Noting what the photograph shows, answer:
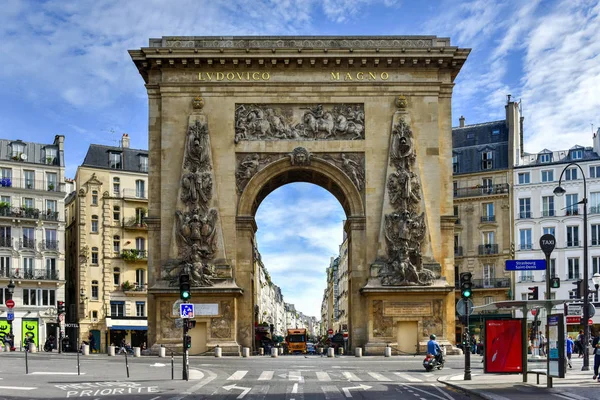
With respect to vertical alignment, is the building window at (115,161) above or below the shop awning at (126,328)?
above

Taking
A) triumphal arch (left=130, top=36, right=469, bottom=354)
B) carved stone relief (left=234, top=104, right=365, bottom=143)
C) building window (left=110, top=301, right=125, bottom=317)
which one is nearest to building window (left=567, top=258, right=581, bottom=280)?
triumphal arch (left=130, top=36, right=469, bottom=354)

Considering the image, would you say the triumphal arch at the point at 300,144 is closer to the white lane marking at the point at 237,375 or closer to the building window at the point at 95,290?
the white lane marking at the point at 237,375

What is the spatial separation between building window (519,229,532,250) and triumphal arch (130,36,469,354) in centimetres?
2412

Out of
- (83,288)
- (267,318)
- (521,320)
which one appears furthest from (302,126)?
(267,318)

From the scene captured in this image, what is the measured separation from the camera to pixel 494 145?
79.1m

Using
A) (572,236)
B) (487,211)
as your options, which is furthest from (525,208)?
(572,236)

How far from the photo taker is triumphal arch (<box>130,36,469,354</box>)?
51562 mm

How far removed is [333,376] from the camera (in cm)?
3438

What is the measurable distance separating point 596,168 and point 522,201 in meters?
6.56

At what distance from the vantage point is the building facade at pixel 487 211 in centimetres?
7556

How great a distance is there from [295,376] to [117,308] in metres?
42.7

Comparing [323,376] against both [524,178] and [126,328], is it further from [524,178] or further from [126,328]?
[524,178]

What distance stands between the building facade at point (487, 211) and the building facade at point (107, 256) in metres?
26.9

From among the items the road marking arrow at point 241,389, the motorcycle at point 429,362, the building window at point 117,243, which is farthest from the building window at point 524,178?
the road marking arrow at point 241,389
